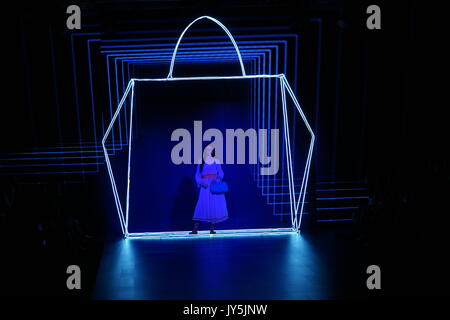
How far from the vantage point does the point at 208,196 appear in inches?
243

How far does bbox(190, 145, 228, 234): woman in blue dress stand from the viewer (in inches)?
241

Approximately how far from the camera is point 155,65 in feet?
27.0

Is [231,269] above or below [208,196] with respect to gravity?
below

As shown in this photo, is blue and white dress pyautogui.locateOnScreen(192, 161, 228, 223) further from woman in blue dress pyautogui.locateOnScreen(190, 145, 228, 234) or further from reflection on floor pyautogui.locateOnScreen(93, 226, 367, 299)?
reflection on floor pyautogui.locateOnScreen(93, 226, 367, 299)

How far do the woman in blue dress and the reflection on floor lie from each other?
14.9 inches

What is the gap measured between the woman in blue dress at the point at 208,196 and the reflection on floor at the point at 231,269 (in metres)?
0.38

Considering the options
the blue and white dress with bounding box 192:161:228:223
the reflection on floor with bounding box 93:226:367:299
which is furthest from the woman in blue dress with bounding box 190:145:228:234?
the reflection on floor with bounding box 93:226:367:299

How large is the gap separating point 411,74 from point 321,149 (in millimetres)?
1924

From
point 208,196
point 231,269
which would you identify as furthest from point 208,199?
point 231,269

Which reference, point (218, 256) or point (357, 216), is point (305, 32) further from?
point (218, 256)

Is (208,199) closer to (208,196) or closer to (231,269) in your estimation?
(208,196)

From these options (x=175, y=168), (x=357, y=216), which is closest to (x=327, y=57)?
(x=357, y=216)

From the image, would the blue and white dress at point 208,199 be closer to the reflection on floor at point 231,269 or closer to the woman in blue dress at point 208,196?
the woman in blue dress at point 208,196

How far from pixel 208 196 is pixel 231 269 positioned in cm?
193
